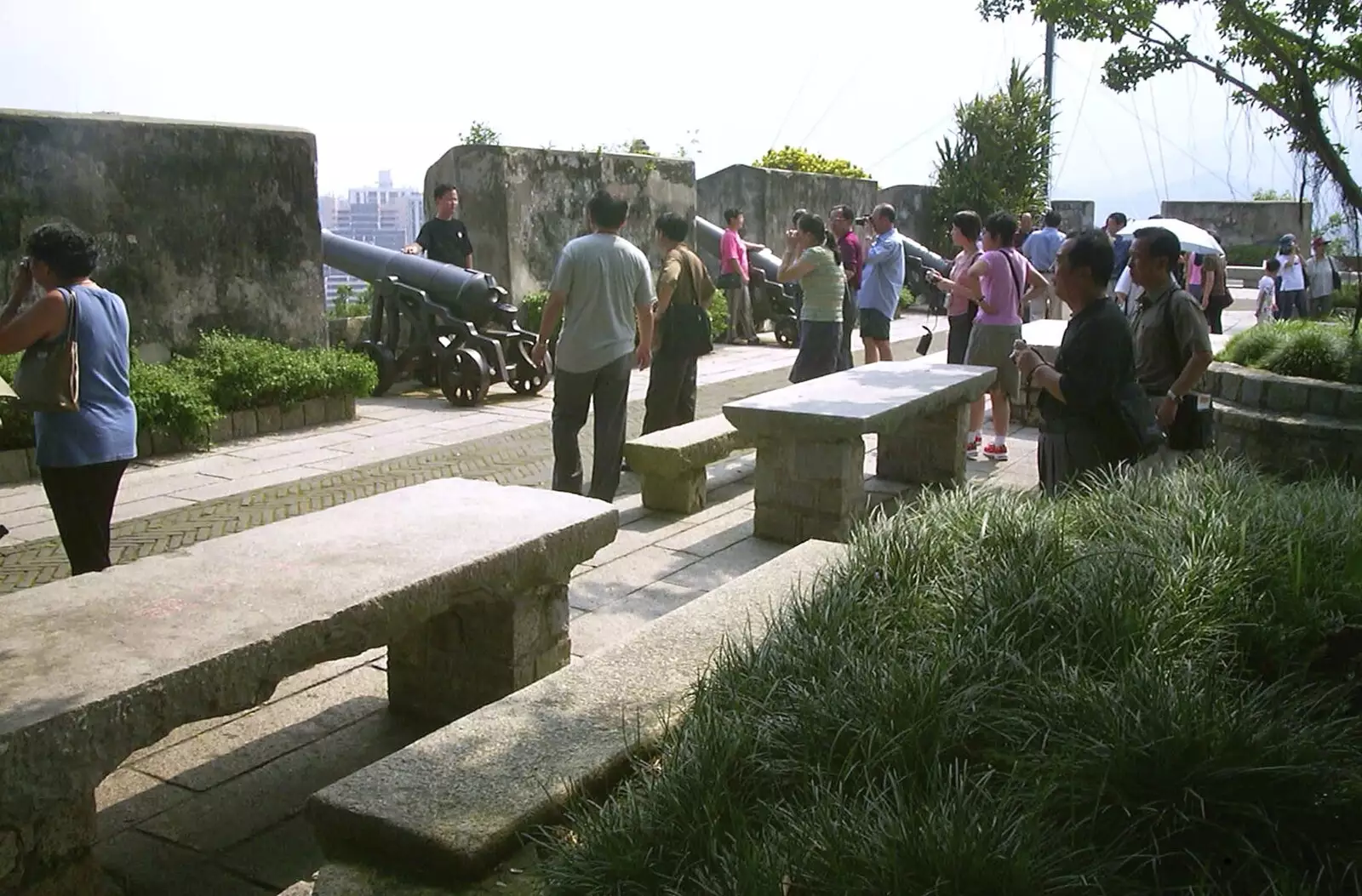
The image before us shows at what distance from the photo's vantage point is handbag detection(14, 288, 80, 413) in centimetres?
429

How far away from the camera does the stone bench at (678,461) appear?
6664 millimetres

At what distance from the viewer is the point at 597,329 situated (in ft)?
21.1

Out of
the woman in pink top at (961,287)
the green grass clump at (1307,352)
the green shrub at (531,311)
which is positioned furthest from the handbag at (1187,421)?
the green shrub at (531,311)

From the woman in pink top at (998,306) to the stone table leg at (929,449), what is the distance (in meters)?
0.17

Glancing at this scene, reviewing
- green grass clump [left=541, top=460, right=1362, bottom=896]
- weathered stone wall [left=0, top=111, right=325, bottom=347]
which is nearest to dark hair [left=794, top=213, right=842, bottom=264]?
weathered stone wall [left=0, top=111, right=325, bottom=347]

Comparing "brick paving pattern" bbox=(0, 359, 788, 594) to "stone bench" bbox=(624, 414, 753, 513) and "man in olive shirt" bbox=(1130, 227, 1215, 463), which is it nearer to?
"stone bench" bbox=(624, 414, 753, 513)

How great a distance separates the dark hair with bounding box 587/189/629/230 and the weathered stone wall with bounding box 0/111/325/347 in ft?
14.4

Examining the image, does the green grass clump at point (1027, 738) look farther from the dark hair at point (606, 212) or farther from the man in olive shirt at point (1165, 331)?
the dark hair at point (606, 212)

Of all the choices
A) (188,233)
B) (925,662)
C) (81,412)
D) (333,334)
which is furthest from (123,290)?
(925,662)

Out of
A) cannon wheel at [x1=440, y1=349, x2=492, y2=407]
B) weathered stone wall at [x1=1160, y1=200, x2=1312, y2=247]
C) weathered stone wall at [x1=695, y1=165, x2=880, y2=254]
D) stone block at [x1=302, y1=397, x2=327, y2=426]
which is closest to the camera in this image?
stone block at [x1=302, y1=397, x2=327, y2=426]

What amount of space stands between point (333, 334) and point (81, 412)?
777 centimetres

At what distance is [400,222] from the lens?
126 ft

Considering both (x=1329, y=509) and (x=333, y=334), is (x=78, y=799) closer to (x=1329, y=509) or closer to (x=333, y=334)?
(x=1329, y=509)

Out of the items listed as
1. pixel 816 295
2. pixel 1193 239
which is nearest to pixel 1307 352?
pixel 816 295
